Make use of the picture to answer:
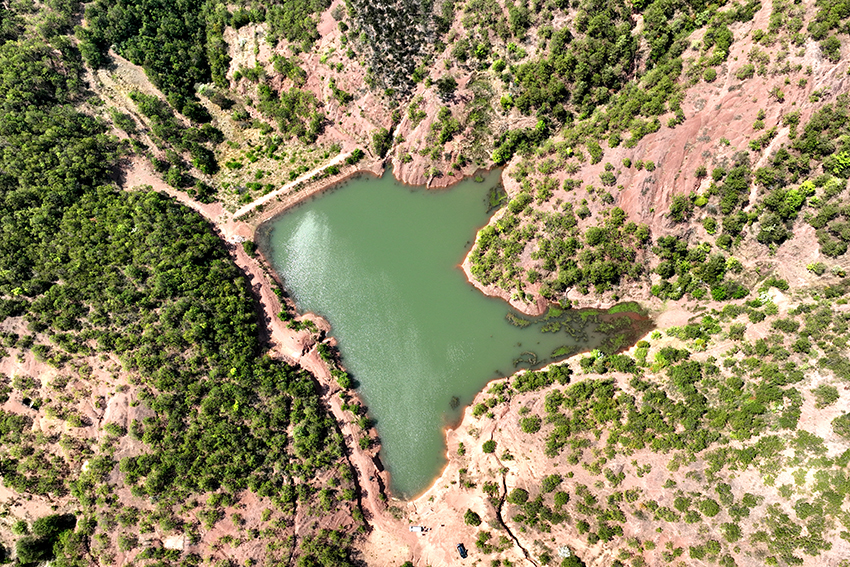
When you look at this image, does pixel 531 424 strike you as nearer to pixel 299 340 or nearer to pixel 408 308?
pixel 408 308

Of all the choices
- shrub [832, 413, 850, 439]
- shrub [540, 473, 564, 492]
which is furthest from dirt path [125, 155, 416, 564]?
→ shrub [832, 413, 850, 439]

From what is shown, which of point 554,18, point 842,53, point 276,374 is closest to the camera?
point 842,53

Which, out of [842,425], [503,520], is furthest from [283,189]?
[842,425]

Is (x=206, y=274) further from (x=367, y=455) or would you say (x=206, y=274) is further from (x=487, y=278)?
(x=487, y=278)


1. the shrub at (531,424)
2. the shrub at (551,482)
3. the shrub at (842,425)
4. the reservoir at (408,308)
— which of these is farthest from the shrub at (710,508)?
the reservoir at (408,308)

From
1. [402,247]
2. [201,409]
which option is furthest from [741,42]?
[201,409]

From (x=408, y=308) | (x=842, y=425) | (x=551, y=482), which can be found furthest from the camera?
(x=408, y=308)
